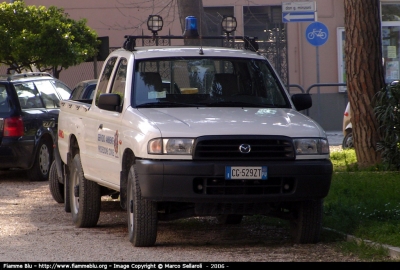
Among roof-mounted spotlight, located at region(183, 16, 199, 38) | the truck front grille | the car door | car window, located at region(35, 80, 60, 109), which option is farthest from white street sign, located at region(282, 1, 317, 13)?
the truck front grille

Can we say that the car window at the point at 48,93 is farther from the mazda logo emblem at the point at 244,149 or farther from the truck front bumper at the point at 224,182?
the mazda logo emblem at the point at 244,149

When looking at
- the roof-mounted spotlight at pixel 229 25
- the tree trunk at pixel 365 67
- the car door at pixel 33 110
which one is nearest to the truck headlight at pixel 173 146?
the roof-mounted spotlight at pixel 229 25

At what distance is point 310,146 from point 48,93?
8.10 metres

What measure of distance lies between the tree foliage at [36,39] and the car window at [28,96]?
4443 millimetres

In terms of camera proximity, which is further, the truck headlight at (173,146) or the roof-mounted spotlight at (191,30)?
the roof-mounted spotlight at (191,30)

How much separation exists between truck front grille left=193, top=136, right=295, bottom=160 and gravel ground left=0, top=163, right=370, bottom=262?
0.86 metres

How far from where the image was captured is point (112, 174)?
29.1 ft

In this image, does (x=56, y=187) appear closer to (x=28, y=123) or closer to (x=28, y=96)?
(x=28, y=123)

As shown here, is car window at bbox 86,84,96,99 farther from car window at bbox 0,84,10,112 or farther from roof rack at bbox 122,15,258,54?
car window at bbox 0,84,10,112

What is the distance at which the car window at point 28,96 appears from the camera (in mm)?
14383

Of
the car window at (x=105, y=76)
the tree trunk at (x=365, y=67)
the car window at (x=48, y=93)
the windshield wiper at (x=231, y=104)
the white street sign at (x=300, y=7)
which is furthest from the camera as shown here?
the white street sign at (x=300, y=7)

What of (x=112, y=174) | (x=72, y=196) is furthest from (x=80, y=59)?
(x=112, y=174)

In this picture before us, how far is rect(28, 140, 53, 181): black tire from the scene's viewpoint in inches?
572

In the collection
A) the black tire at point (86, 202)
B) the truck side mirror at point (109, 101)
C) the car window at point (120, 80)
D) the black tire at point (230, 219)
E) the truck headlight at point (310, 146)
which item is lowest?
the black tire at point (230, 219)
